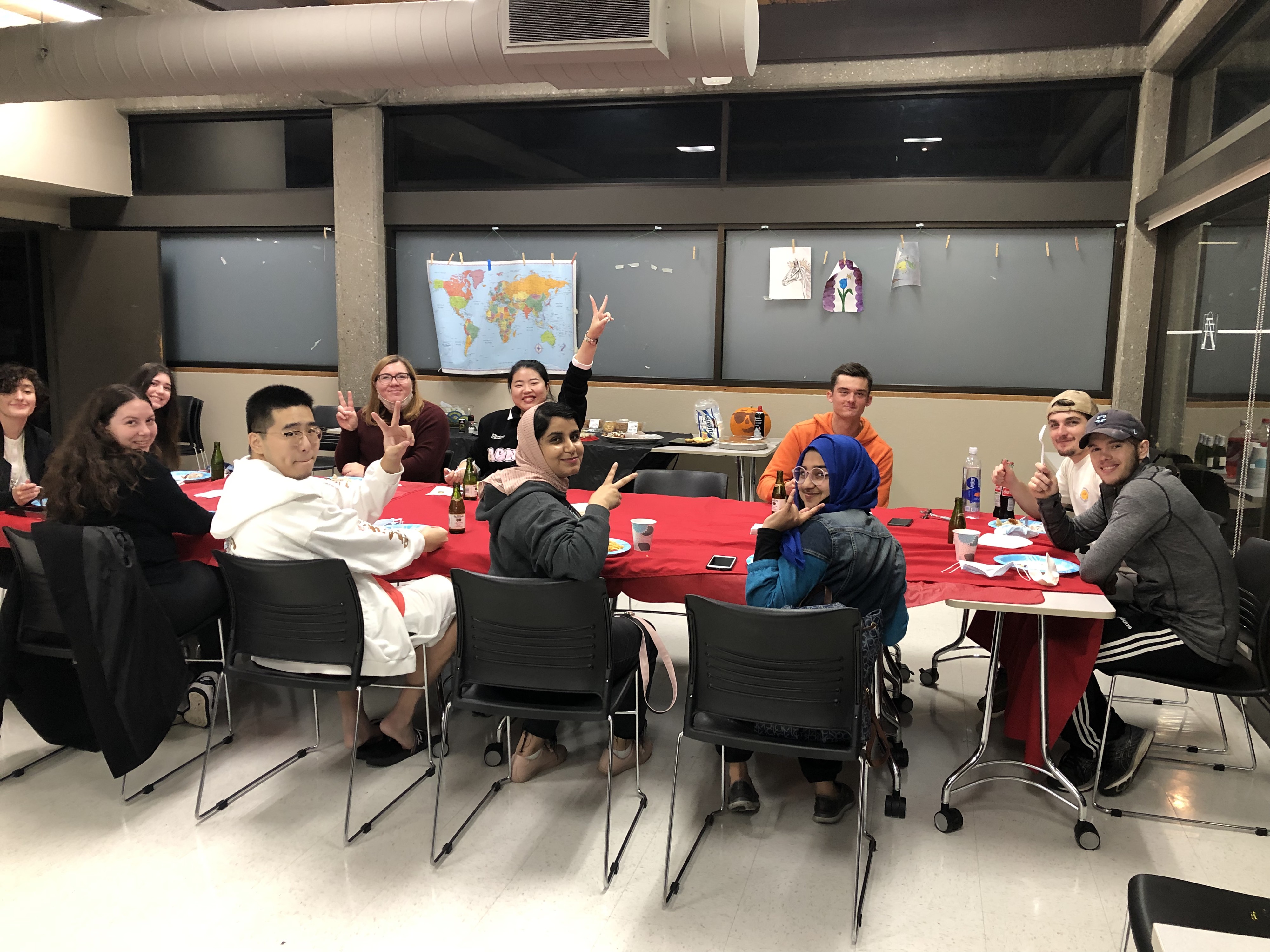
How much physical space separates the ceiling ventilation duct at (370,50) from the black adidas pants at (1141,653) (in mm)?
3101

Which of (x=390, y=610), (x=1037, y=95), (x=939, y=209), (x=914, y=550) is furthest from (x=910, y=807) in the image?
(x=1037, y=95)

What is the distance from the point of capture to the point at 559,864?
8.07 feet

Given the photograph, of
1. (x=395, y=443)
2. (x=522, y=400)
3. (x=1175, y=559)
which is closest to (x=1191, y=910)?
(x=1175, y=559)

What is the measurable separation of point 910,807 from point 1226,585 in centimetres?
117

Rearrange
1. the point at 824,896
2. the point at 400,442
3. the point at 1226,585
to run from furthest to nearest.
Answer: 1. the point at 400,442
2. the point at 1226,585
3. the point at 824,896

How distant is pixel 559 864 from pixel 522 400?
7.52ft

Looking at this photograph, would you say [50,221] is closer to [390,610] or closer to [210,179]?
[210,179]

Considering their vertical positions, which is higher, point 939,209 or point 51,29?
point 51,29

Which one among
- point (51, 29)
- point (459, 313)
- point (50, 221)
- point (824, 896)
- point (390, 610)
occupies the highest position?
point (51, 29)

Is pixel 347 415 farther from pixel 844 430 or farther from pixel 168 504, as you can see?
pixel 844 430

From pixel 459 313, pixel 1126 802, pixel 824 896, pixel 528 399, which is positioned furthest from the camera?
pixel 459 313

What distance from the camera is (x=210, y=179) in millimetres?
7355

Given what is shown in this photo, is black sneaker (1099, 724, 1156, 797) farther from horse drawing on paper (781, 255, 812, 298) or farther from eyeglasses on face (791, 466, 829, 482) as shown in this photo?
horse drawing on paper (781, 255, 812, 298)

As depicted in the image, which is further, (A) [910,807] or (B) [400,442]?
(B) [400,442]
